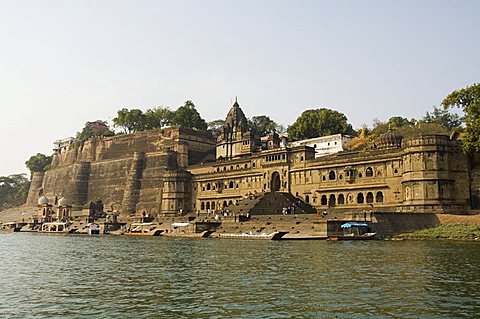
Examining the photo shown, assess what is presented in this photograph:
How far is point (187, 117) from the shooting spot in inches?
4333

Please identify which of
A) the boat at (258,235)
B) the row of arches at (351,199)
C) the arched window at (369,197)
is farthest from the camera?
the arched window at (369,197)

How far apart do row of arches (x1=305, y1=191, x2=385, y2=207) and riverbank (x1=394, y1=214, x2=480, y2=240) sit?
10.2 metres

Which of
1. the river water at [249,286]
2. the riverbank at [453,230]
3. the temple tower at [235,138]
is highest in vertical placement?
the temple tower at [235,138]

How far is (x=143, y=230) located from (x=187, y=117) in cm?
4950

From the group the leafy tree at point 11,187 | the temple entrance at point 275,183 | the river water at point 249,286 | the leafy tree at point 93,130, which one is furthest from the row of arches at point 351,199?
the leafy tree at point 11,187

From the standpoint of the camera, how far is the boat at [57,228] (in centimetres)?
7612

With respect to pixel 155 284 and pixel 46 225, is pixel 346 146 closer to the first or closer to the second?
pixel 46 225

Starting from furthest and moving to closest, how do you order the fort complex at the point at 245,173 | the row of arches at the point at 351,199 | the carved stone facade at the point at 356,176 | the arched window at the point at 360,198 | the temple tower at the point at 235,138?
the temple tower at the point at 235,138
the arched window at the point at 360,198
the row of arches at the point at 351,199
the fort complex at the point at 245,173
the carved stone facade at the point at 356,176

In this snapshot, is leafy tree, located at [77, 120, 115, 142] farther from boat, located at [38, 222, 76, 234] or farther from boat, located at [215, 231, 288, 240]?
boat, located at [215, 231, 288, 240]

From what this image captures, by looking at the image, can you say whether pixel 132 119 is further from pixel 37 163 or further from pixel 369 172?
pixel 369 172

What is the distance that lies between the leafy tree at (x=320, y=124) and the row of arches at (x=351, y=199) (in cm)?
3087

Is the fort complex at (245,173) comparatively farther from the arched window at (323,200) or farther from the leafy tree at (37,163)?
the leafy tree at (37,163)

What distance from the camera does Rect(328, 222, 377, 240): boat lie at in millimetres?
43169

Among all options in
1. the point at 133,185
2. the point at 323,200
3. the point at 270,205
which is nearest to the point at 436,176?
the point at 323,200
